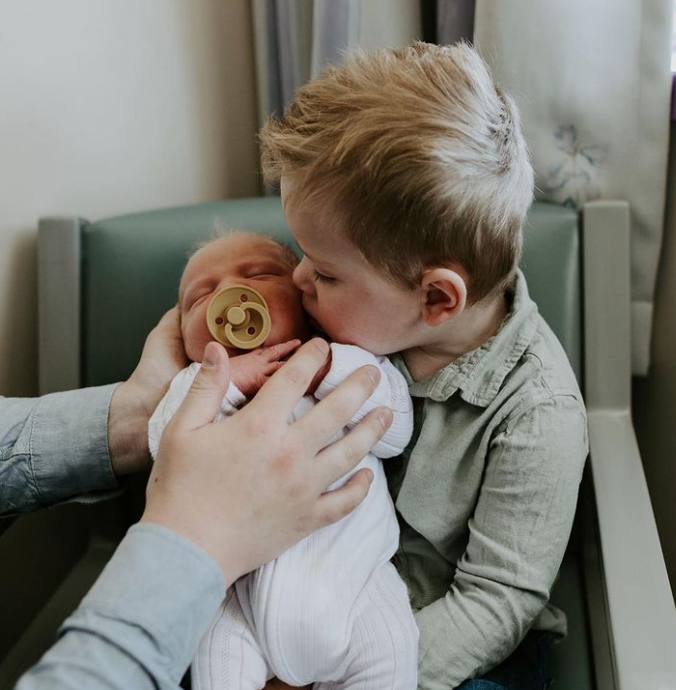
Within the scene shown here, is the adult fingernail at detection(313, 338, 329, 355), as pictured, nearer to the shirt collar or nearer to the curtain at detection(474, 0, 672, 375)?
the shirt collar

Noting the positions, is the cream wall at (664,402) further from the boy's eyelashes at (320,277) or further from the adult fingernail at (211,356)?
the adult fingernail at (211,356)

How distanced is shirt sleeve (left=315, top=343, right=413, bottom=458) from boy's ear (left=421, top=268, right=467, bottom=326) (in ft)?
0.28

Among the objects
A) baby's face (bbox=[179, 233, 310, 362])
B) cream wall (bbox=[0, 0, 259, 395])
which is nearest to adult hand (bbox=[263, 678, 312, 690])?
baby's face (bbox=[179, 233, 310, 362])

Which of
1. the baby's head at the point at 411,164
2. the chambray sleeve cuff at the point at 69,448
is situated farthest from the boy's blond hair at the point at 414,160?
the chambray sleeve cuff at the point at 69,448

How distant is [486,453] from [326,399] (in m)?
0.22

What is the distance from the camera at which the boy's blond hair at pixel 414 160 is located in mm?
728

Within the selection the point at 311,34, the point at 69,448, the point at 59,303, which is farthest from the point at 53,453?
the point at 311,34

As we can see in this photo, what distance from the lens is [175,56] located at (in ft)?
4.23

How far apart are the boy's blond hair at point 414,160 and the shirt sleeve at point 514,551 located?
18cm

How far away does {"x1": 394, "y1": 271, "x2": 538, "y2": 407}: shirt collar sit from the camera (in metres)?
0.86

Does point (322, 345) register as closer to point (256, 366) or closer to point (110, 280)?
point (256, 366)

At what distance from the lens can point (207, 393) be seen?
749 mm

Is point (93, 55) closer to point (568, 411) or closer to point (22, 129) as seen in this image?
point (22, 129)

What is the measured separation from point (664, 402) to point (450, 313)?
2.11ft
